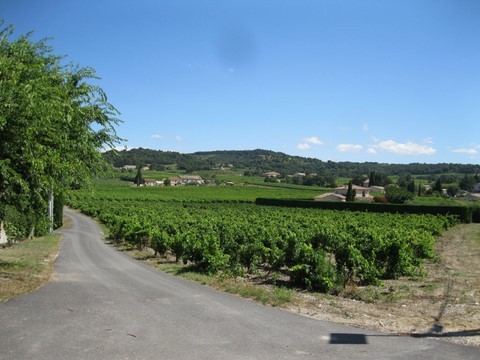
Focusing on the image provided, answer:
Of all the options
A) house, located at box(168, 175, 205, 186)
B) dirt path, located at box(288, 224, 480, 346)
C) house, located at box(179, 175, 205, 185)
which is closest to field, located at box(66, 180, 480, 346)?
dirt path, located at box(288, 224, 480, 346)

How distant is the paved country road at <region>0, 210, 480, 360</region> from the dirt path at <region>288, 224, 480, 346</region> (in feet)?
2.49

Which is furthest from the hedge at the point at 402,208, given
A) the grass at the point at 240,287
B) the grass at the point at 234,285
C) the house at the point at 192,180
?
the house at the point at 192,180

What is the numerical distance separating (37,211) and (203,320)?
8137 mm

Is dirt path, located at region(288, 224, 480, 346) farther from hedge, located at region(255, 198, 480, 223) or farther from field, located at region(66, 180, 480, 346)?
hedge, located at region(255, 198, 480, 223)

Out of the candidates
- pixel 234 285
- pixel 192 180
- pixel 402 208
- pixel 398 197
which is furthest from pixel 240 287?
pixel 192 180

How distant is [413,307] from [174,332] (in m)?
6.04

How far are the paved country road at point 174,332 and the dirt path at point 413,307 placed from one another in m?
0.76

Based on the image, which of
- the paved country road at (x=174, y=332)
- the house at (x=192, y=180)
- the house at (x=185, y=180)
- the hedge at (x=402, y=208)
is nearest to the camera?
the paved country road at (x=174, y=332)

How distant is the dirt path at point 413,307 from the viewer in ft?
26.7

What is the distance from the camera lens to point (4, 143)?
35.3 feet

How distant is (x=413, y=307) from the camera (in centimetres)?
1033

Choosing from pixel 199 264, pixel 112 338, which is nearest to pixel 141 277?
pixel 199 264

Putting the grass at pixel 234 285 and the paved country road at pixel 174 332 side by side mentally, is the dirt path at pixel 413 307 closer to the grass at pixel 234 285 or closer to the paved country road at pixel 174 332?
the grass at pixel 234 285

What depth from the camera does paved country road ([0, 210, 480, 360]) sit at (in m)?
6.43
